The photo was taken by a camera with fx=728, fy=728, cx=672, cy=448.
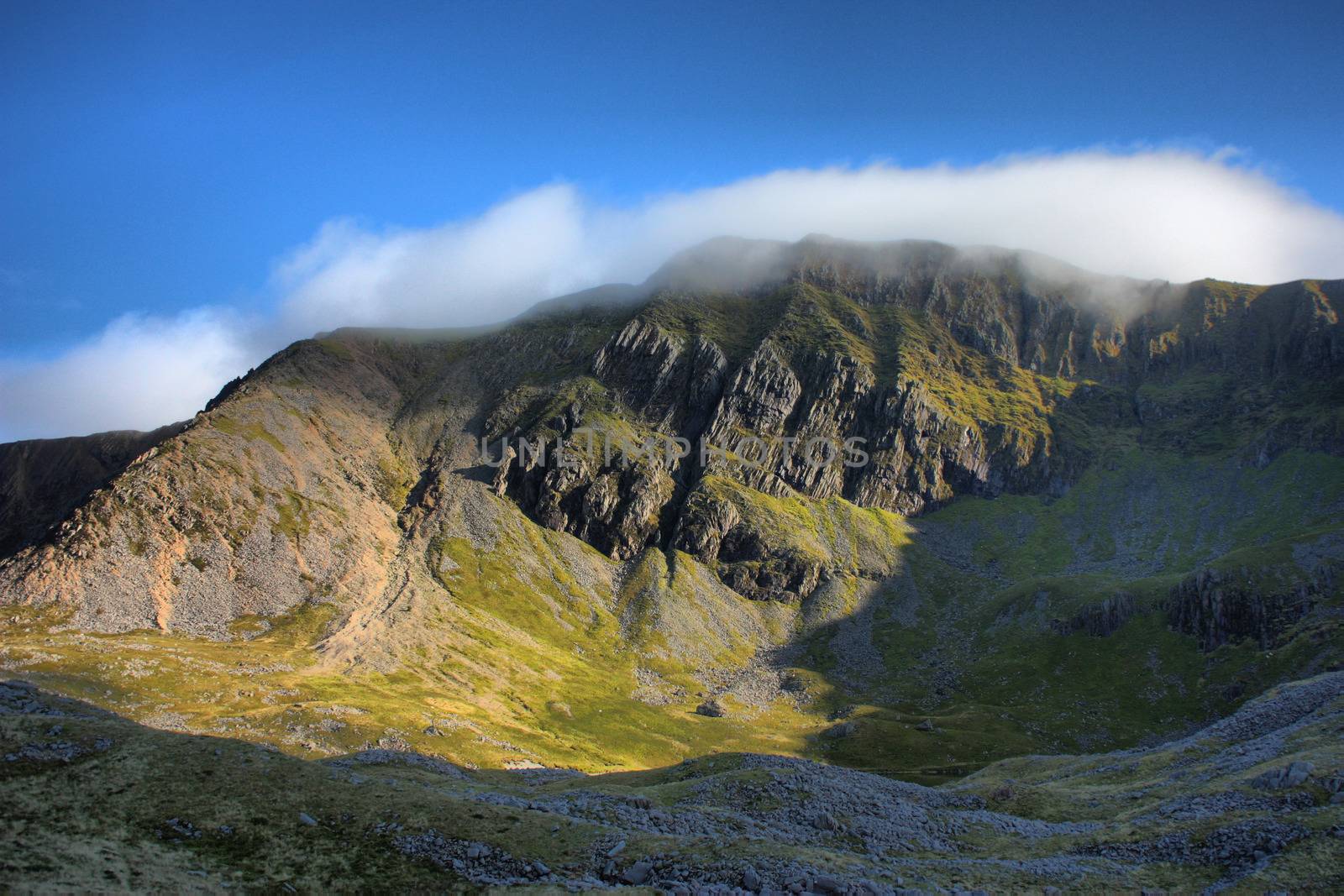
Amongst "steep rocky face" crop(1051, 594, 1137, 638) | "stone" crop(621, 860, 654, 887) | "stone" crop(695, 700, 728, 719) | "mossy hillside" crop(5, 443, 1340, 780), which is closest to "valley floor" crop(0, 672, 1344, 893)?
"stone" crop(621, 860, 654, 887)

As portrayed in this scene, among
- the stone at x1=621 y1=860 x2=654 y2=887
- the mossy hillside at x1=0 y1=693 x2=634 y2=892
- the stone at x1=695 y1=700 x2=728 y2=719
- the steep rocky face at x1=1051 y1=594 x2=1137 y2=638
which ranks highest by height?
the mossy hillside at x1=0 y1=693 x2=634 y2=892

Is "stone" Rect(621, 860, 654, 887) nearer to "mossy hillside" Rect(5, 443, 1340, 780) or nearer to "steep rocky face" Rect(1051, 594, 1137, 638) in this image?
"mossy hillside" Rect(5, 443, 1340, 780)

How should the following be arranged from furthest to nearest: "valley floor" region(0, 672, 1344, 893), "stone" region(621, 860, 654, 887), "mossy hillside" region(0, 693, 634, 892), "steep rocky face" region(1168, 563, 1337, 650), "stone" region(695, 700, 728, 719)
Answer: "stone" region(695, 700, 728, 719) → "steep rocky face" region(1168, 563, 1337, 650) → "stone" region(621, 860, 654, 887) → "valley floor" region(0, 672, 1344, 893) → "mossy hillside" region(0, 693, 634, 892)

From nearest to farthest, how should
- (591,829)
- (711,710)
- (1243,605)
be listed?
(591,829) → (711,710) → (1243,605)

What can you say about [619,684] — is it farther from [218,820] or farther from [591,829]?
[218,820]

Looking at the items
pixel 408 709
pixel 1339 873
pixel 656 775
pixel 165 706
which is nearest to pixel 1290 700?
pixel 1339 873

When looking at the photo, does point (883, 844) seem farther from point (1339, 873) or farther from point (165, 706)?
point (165, 706)

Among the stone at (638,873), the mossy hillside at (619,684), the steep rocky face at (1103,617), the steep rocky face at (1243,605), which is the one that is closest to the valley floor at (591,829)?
the stone at (638,873)

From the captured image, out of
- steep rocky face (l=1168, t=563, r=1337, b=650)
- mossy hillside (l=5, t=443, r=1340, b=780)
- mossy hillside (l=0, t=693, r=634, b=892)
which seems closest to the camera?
mossy hillside (l=0, t=693, r=634, b=892)

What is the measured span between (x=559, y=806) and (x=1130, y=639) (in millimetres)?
167068


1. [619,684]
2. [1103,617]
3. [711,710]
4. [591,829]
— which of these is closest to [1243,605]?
[1103,617]

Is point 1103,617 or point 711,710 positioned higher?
point 1103,617

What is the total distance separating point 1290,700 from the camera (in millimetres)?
69625

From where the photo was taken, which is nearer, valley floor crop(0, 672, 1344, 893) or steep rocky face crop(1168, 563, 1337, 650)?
valley floor crop(0, 672, 1344, 893)
